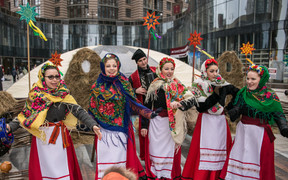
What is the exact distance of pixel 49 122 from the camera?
2.84 m

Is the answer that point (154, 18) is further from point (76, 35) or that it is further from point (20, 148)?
point (76, 35)

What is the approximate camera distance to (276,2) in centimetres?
1845

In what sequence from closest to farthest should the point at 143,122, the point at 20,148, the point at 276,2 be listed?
the point at 143,122
the point at 20,148
the point at 276,2

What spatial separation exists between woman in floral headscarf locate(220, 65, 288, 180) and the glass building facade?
1852 cm

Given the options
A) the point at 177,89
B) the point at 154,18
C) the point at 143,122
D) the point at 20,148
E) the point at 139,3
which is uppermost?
the point at 139,3

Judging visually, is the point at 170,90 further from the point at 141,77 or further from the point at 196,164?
the point at 196,164

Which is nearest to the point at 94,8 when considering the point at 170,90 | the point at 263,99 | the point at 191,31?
the point at 191,31

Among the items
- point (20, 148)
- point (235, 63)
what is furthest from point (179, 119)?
point (235, 63)

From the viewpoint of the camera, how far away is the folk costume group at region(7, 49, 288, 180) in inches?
111

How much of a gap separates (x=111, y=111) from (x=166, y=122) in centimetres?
85

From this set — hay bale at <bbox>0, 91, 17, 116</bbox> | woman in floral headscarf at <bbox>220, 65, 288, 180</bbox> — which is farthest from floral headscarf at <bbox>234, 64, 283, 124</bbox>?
hay bale at <bbox>0, 91, 17, 116</bbox>

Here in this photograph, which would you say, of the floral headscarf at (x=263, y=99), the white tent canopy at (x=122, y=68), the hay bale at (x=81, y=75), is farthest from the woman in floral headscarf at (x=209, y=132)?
the white tent canopy at (x=122, y=68)

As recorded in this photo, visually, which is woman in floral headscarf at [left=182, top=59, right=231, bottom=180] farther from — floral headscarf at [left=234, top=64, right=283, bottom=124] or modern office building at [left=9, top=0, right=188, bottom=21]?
modern office building at [left=9, top=0, right=188, bottom=21]

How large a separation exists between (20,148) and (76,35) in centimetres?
3022
